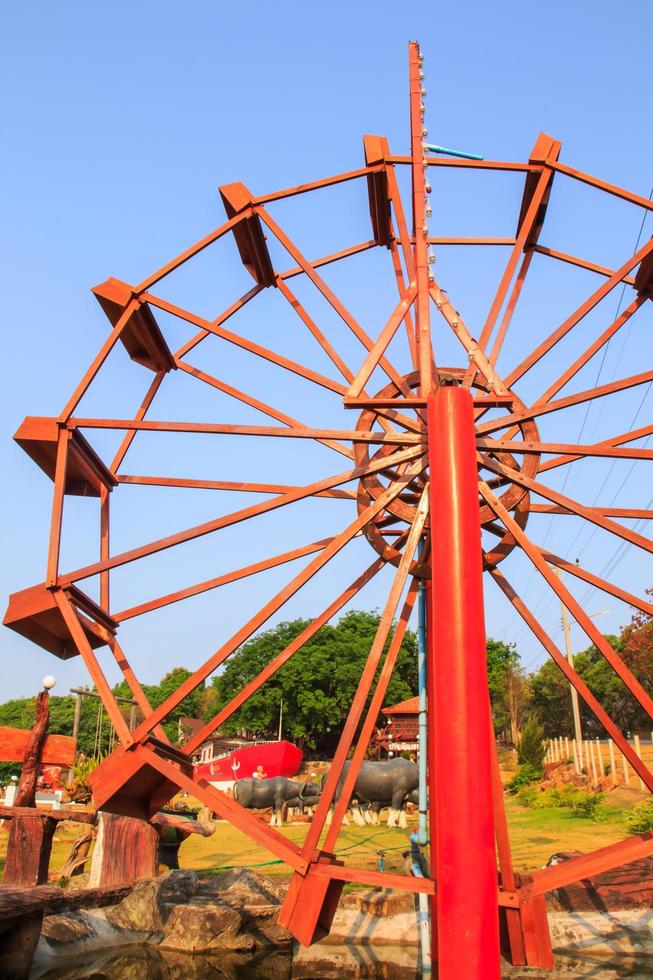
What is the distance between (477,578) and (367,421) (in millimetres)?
3773

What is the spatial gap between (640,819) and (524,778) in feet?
40.1

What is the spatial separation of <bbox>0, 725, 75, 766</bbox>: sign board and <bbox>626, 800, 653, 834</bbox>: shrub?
11.7 meters

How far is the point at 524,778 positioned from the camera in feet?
95.1

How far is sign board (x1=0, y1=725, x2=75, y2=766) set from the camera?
1023cm

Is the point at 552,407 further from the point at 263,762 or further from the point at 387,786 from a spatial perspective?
the point at 263,762

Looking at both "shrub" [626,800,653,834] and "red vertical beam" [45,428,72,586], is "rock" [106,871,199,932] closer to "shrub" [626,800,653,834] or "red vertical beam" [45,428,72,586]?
"red vertical beam" [45,428,72,586]

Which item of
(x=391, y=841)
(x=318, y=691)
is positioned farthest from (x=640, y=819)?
(x=318, y=691)

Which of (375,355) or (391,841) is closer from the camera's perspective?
(375,355)

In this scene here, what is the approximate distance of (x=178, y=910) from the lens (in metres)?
11.3

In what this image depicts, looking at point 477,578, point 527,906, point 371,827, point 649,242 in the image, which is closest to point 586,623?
point 477,578

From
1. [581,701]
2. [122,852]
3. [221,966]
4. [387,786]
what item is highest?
[581,701]

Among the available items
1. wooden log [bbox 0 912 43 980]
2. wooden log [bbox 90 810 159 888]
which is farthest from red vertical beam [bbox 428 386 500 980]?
wooden log [bbox 90 810 159 888]

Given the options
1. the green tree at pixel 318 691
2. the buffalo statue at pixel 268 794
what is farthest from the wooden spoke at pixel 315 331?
the green tree at pixel 318 691

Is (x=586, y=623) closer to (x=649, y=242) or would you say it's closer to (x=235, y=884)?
(x=649, y=242)
